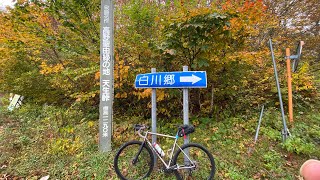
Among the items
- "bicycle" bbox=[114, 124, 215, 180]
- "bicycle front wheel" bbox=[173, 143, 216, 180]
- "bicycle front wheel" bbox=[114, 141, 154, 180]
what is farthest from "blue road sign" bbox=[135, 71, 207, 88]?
"bicycle front wheel" bbox=[114, 141, 154, 180]

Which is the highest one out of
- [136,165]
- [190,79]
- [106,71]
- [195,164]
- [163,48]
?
[163,48]

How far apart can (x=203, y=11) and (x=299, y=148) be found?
294 centimetres

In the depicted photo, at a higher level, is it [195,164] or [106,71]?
[106,71]

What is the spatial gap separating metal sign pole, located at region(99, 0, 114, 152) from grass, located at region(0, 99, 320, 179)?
1.08ft

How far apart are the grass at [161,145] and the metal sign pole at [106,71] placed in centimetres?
33

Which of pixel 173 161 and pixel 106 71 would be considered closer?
pixel 173 161

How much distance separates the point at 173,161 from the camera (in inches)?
109

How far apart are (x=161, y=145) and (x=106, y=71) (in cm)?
182

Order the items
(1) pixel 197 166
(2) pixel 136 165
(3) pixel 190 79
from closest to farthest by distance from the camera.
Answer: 1. (3) pixel 190 79
2. (1) pixel 197 166
3. (2) pixel 136 165

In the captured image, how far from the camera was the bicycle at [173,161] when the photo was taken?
8.95 feet

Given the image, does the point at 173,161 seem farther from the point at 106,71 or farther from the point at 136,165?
the point at 106,71

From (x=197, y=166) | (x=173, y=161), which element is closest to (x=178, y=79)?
(x=173, y=161)

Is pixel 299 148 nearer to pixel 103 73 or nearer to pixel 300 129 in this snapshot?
pixel 300 129

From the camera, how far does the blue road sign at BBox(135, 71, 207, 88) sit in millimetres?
2654
